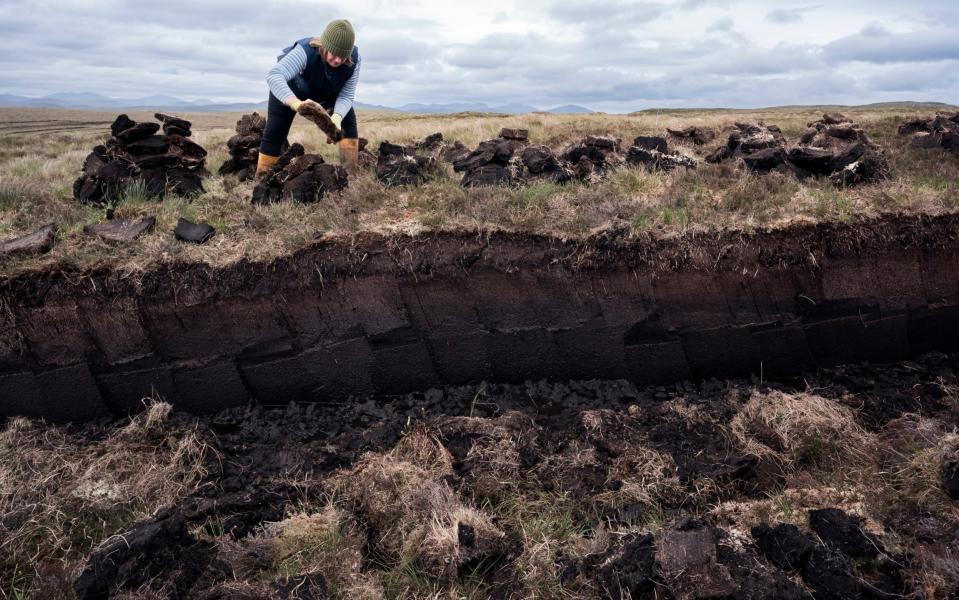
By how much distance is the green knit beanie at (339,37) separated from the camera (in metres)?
5.68

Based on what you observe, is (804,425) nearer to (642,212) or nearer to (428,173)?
(642,212)

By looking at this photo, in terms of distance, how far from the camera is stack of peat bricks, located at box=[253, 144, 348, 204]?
566 centimetres

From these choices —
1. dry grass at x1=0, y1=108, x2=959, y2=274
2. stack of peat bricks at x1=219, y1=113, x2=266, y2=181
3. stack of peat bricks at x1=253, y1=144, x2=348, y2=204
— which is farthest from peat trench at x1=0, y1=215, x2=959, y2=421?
stack of peat bricks at x1=219, y1=113, x2=266, y2=181

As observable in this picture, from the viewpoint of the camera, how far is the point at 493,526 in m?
3.29

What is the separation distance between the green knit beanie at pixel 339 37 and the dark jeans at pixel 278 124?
657 mm

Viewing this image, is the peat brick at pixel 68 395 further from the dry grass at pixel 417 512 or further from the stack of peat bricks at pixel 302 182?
the dry grass at pixel 417 512

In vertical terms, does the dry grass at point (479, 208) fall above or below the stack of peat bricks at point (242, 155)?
below

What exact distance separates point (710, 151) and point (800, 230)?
312 cm

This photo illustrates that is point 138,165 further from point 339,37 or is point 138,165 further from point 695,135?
point 695,135

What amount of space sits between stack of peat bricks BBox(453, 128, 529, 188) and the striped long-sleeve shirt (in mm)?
1434

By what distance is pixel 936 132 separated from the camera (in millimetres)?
7367

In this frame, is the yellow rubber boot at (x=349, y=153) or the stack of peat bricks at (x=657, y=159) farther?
the yellow rubber boot at (x=349, y=153)

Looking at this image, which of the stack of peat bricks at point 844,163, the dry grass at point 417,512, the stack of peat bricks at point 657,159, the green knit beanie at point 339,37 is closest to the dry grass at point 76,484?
the dry grass at point 417,512

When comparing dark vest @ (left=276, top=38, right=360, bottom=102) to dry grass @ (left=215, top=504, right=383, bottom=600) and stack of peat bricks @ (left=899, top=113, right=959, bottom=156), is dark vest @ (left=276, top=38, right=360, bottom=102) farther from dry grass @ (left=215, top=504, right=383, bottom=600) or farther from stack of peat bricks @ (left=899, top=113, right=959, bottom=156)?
stack of peat bricks @ (left=899, top=113, right=959, bottom=156)
